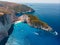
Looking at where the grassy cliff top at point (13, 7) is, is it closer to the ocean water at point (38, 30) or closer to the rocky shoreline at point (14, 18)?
the rocky shoreline at point (14, 18)

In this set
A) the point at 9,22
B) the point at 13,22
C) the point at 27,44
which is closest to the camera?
the point at 27,44

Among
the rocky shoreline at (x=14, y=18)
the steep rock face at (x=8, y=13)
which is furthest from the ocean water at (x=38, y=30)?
the steep rock face at (x=8, y=13)

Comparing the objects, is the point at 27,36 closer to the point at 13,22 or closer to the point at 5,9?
the point at 13,22

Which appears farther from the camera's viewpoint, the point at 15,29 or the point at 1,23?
the point at 1,23

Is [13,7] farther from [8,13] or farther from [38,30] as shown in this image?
[38,30]

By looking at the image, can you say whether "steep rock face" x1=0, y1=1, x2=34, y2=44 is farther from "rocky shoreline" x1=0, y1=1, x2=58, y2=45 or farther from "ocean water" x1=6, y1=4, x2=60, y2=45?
"ocean water" x1=6, y1=4, x2=60, y2=45

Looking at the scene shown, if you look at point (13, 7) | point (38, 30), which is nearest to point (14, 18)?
point (13, 7)

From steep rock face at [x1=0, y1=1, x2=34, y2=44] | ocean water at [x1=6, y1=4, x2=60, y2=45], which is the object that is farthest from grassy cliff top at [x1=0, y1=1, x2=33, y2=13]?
ocean water at [x1=6, y1=4, x2=60, y2=45]

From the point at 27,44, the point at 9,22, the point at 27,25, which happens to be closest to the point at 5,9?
the point at 9,22

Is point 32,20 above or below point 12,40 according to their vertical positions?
above
